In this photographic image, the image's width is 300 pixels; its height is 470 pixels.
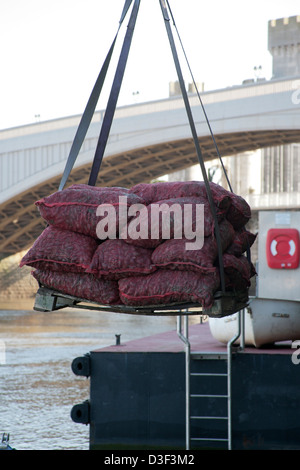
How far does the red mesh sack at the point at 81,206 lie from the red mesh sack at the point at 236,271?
0.74 meters

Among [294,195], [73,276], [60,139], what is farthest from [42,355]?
[294,195]

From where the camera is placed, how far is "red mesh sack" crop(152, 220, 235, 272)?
5086 mm

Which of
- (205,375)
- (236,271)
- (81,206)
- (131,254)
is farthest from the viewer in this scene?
(205,375)

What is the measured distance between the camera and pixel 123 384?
31.2ft

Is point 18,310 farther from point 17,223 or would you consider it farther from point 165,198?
point 165,198

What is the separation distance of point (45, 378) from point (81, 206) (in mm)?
12214

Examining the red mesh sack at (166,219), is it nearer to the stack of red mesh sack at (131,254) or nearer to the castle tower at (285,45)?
the stack of red mesh sack at (131,254)

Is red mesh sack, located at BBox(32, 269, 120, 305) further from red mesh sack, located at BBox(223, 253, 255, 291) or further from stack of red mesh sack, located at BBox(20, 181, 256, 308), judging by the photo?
red mesh sack, located at BBox(223, 253, 255, 291)

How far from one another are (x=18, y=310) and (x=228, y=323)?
33.0 metres

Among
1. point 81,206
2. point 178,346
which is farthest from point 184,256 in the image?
point 178,346

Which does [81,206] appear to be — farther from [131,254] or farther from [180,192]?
[180,192]

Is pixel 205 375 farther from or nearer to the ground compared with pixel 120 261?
nearer to the ground

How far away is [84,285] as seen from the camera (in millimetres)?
5375

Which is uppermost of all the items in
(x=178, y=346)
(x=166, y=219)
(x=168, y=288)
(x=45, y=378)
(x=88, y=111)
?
(x=88, y=111)
